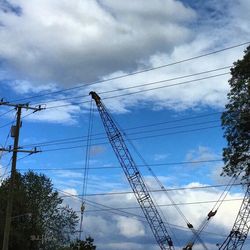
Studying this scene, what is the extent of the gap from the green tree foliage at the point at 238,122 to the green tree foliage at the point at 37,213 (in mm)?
37366

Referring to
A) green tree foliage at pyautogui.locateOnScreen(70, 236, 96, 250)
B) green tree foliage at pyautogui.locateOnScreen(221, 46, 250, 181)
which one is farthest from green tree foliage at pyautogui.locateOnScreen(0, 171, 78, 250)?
green tree foliage at pyautogui.locateOnScreen(221, 46, 250, 181)

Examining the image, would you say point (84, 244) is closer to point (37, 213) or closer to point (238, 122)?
point (37, 213)

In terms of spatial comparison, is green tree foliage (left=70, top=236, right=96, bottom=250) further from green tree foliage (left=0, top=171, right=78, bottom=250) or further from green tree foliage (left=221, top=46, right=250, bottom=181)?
green tree foliage (left=221, top=46, right=250, bottom=181)

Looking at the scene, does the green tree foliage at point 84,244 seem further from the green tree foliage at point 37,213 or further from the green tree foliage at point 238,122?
the green tree foliage at point 238,122

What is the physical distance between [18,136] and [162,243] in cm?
2622

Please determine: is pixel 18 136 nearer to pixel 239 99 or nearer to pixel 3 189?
pixel 239 99

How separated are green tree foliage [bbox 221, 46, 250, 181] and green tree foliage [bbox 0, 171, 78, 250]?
37366mm

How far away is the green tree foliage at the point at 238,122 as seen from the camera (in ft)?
162

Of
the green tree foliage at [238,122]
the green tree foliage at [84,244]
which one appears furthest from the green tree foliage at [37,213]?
the green tree foliage at [238,122]

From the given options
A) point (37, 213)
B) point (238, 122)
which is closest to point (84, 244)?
point (37, 213)

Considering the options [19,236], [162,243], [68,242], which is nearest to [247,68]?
[162,243]

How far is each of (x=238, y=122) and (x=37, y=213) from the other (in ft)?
146

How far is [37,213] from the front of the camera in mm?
86000

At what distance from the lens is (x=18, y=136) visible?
46188 millimetres
